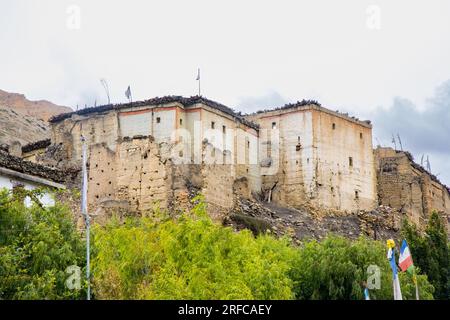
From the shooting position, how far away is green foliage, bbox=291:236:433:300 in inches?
1404

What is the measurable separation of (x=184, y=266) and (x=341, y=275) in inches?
283

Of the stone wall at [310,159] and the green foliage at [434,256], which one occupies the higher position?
the stone wall at [310,159]

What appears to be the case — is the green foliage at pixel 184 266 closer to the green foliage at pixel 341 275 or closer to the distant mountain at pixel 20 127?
the green foliage at pixel 341 275

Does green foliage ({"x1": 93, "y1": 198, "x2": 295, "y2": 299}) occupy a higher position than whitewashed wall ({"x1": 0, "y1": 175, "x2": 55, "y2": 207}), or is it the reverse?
whitewashed wall ({"x1": 0, "y1": 175, "x2": 55, "y2": 207})

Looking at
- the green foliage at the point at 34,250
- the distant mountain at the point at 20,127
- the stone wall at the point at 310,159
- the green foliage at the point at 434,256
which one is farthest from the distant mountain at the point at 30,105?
the green foliage at the point at 34,250

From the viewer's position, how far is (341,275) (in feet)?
119

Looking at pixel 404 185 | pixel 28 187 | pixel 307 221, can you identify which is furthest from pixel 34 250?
pixel 404 185

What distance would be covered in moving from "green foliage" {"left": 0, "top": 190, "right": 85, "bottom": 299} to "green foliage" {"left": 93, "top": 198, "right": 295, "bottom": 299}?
1.18 meters

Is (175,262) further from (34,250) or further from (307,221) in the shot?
(307,221)

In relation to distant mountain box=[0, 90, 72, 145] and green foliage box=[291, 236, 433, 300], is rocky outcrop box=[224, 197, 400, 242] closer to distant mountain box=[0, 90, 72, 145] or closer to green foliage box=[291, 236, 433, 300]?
green foliage box=[291, 236, 433, 300]

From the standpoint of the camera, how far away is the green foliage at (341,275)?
3566 cm

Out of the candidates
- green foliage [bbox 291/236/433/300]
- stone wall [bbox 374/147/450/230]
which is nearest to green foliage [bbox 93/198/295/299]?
green foliage [bbox 291/236/433/300]

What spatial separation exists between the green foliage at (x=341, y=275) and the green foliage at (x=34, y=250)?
9.43m
